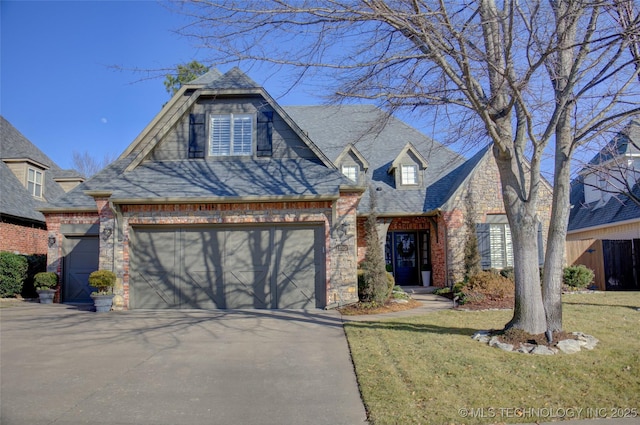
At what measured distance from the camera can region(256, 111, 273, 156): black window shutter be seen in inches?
503

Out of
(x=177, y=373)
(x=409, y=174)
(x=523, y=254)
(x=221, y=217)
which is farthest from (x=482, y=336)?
(x=409, y=174)

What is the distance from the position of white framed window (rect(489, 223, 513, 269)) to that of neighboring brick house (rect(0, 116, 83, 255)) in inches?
687

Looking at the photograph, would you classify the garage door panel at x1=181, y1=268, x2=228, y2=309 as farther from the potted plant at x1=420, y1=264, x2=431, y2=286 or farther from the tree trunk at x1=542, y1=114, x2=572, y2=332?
the potted plant at x1=420, y1=264, x2=431, y2=286

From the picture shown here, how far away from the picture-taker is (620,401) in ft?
14.9

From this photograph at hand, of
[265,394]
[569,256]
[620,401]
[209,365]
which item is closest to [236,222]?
[209,365]

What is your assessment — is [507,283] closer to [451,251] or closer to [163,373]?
[451,251]

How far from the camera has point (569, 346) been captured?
645 cm

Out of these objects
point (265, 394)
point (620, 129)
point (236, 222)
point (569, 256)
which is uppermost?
point (620, 129)

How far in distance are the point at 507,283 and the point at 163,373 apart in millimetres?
10250

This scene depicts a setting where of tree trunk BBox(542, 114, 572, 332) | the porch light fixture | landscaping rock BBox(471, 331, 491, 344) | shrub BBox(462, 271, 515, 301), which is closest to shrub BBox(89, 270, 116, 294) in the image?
the porch light fixture

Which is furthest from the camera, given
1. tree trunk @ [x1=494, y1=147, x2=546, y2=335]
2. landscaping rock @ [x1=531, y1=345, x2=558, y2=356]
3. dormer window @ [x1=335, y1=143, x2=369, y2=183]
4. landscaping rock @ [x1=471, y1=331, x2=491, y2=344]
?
dormer window @ [x1=335, y1=143, x2=369, y2=183]

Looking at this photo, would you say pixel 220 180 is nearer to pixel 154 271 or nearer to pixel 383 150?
pixel 154 271

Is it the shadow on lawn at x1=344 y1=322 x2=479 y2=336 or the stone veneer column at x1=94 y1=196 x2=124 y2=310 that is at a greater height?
the stone veneer column at x1=94 y1=196 x2=124 y2=310

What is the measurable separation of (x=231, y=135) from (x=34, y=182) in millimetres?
12674
